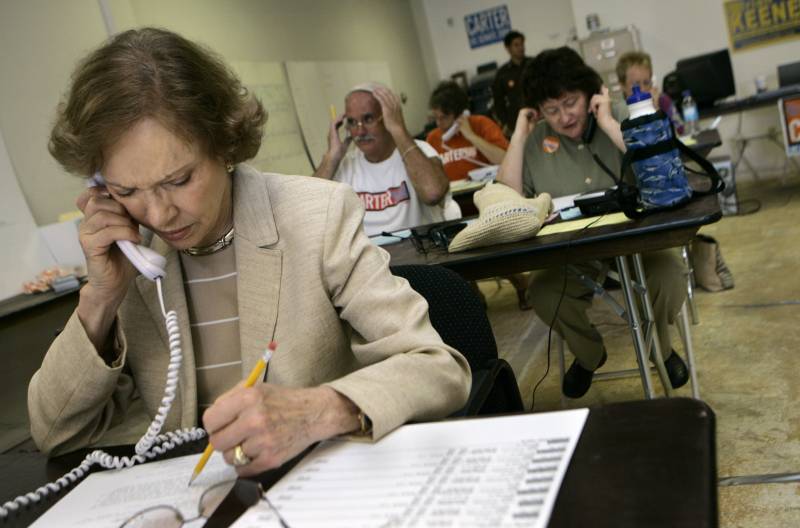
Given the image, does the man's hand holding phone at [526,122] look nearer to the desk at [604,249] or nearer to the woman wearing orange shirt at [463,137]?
the desk at [604,249]

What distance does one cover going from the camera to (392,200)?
326 centimetres

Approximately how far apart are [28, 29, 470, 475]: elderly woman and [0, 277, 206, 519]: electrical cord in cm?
5

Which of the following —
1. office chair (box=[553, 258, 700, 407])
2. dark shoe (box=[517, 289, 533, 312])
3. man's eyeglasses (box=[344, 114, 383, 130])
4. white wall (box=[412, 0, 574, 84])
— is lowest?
dark shoe (box=[517, 289, 533, 312])

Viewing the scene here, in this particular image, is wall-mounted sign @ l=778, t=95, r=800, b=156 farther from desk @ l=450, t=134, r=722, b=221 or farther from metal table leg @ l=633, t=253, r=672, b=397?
metal table leg @ l=633, t=253, r=672, b=397

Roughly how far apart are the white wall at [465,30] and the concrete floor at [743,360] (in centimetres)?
442

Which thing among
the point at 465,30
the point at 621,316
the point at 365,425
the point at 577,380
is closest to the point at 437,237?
the point at 621,316

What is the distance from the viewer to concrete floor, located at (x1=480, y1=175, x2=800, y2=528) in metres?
1.96

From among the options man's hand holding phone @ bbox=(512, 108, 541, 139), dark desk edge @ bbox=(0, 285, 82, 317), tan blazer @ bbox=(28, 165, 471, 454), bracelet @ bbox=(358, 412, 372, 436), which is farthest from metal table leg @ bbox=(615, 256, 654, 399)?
dark desk edge @ bbox=(0, 285, 82, 317)

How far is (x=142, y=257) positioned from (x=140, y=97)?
26 cm

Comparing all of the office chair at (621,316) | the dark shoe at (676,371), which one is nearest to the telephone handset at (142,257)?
the office chair at (621,316)

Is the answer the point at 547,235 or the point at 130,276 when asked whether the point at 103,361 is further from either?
the point at 547,235

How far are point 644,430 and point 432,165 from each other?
102 inches

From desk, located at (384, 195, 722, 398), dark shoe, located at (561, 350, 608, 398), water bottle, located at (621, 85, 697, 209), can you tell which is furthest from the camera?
dark shoe, located at (561, 350, 608, 398)

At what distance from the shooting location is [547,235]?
2.02 metres
